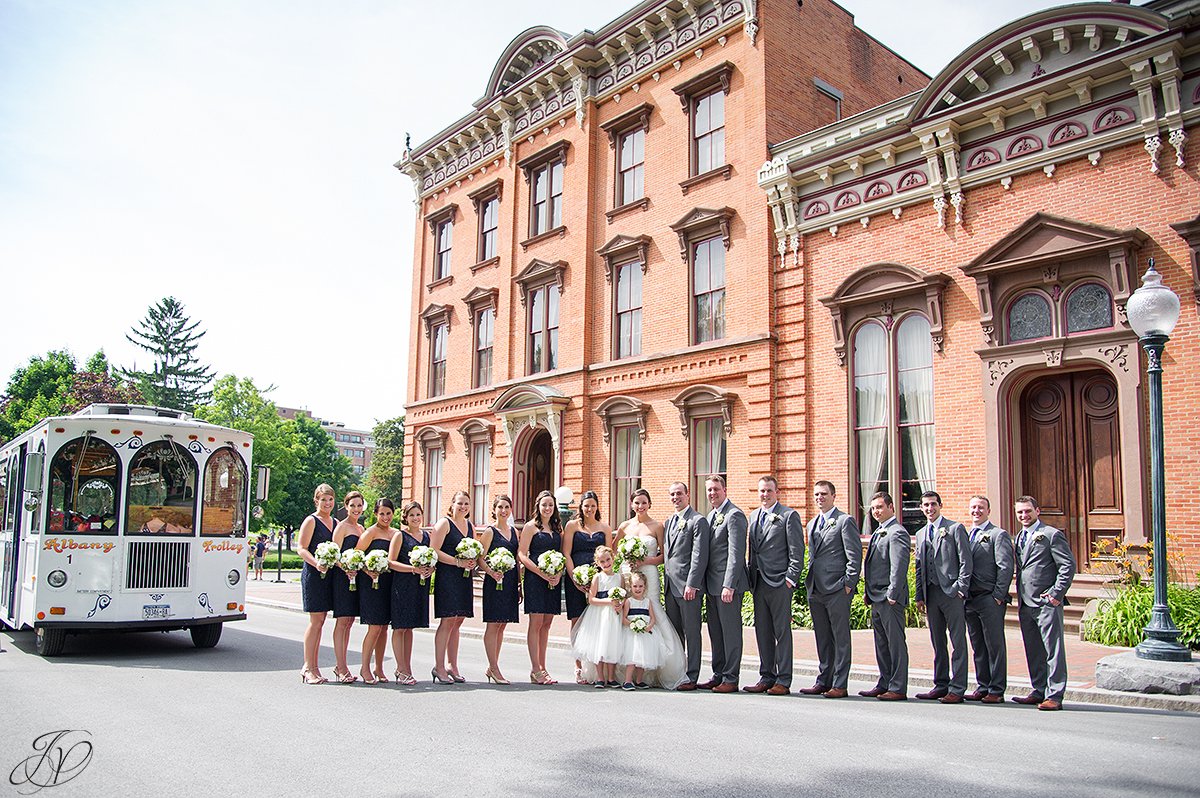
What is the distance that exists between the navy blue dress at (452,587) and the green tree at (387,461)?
166 feet

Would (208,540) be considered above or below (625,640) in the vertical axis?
above

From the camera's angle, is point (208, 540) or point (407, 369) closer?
point (208, 540)

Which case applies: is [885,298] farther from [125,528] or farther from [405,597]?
[125,528]

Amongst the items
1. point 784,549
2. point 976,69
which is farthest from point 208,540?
point 976,69

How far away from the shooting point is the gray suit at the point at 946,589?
8805mm

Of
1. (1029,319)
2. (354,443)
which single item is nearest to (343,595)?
(1029,319)

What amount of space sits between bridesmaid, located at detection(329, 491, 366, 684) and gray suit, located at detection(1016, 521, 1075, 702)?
646cm

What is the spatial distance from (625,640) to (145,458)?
22.6ft

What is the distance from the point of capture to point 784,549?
9.55 m

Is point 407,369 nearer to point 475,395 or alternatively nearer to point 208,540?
point 475,395

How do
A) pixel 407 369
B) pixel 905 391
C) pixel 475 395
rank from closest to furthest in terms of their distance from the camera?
1. pixel 905 391
2. pixel 475 395
3. pixel 407 369

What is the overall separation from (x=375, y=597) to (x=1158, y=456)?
7.94m

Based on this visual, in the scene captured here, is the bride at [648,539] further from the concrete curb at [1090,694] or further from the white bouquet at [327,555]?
the white bouquet at [327,555]

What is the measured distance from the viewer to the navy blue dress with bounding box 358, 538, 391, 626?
9680 mm
